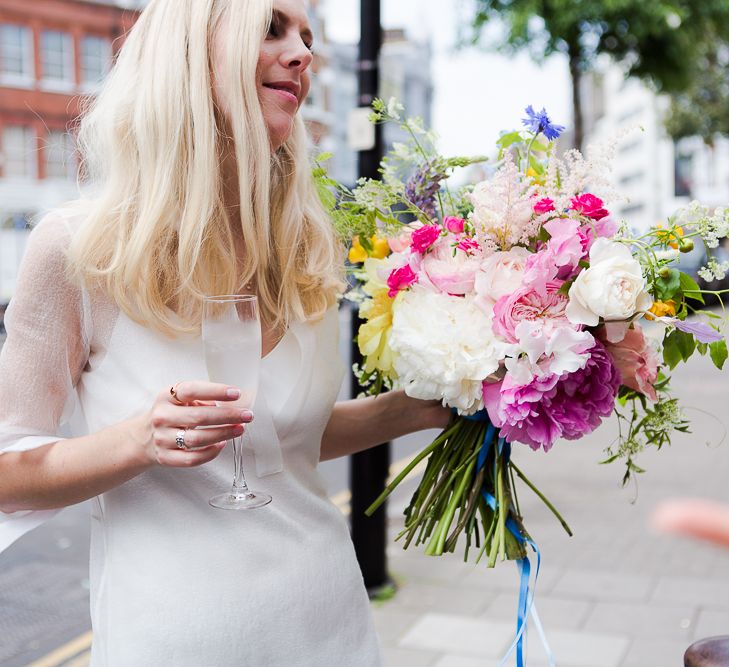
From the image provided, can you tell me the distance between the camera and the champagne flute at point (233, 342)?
4.71 feet

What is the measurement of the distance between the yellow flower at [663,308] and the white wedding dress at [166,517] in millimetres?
662

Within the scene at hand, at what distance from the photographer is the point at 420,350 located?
5.50ft

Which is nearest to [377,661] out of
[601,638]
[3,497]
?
[3,497]

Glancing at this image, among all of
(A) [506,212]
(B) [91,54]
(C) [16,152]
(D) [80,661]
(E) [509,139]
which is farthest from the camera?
(B) [91,54]

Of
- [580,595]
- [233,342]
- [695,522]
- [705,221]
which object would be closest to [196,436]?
[233,342]

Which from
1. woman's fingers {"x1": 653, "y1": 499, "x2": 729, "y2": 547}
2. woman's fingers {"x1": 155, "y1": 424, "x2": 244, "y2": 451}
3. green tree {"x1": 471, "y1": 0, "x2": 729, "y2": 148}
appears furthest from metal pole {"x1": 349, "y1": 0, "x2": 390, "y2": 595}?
green tree {"x1": 471, "y1": 0, "x2": 729, "y2": 148}

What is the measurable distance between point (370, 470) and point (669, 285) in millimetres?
2844

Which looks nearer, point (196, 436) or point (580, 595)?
point (196, 436)

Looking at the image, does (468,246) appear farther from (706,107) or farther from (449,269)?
(706,107)

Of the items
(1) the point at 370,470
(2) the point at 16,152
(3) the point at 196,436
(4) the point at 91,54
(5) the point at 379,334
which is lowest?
(1) the point at 370,470

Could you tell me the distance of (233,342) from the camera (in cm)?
144

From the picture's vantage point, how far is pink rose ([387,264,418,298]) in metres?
1.75

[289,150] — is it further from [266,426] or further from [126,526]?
[126,526]

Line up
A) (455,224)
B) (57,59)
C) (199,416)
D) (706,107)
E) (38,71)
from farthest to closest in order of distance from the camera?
(57,59) → (38,71) → (706,107) → (455,224) → (199,416)
